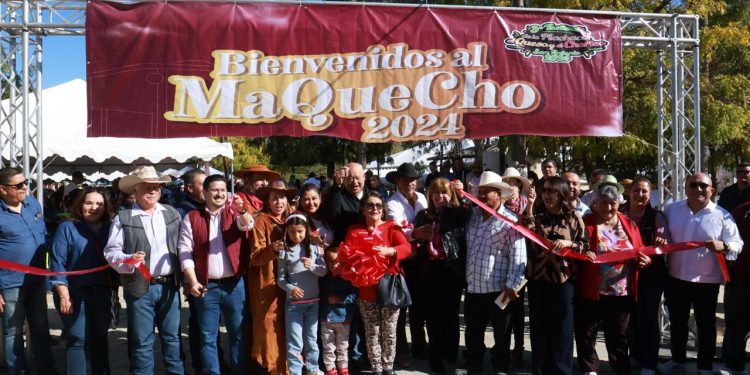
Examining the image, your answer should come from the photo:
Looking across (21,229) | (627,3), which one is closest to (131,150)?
(21,229)

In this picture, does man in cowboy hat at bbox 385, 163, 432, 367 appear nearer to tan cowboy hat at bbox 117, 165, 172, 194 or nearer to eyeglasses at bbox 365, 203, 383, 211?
eyeglasses at bbox 365, 203, 383, 211

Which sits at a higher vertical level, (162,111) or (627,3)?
(627,3)

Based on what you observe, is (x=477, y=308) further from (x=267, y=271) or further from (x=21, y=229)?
(x=21, y=229)

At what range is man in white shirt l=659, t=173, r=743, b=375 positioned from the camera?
541 cm

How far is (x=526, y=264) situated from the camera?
5234 millimetres

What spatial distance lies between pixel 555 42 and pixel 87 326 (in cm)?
579

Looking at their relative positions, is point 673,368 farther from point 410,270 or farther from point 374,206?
point 374,206

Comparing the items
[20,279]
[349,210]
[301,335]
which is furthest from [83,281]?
[349,210]

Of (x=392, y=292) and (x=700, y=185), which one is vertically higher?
(x=700, y=185)

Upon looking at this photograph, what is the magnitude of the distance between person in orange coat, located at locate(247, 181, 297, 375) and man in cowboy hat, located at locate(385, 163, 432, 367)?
1097 mm

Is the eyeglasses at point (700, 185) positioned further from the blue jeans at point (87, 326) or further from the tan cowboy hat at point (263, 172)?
the blue jeans at point (87, 326)

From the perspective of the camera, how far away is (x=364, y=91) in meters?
7.00

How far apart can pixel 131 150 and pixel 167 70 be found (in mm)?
7182

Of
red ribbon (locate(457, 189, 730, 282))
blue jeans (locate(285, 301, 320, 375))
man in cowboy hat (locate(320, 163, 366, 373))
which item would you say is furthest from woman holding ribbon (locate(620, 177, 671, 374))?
blue jeans (locate(285, 301, 320, 375))
